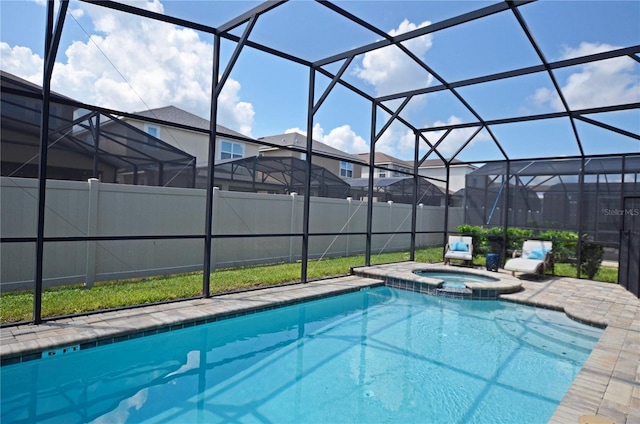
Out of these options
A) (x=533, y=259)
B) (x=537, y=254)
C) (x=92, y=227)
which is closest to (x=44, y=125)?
(x=92, y=227)

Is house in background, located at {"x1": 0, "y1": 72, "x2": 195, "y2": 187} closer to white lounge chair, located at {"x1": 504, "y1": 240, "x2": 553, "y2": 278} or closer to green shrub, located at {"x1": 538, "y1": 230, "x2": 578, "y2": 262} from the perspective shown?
white lounge chair, located at {"x1": 504, "y1": 240, "x2": 553, "y2": 278}

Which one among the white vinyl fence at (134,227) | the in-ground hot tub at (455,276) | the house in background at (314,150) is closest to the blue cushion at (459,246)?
the in-ground hot tub at (455,276)

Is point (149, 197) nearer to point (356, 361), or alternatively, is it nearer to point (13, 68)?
point (13, 68)

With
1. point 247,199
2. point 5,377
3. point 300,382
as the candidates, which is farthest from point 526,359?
point 247,199

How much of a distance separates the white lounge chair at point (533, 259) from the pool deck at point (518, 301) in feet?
2.10

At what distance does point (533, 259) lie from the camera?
9570 mm

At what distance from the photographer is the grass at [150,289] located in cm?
502

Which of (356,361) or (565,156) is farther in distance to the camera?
(565,156)

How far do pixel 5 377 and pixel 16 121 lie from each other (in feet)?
11.6

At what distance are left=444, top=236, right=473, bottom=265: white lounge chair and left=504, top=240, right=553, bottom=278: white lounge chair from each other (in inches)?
44.6

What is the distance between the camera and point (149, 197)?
709 centimetres

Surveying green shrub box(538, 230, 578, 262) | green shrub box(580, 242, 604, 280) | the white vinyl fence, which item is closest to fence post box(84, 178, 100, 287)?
the white vinyl fence

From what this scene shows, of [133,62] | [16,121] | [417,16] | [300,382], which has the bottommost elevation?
[300,382]

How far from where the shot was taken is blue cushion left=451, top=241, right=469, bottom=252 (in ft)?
35.5
